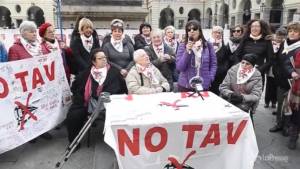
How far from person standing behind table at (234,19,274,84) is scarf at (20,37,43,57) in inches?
134

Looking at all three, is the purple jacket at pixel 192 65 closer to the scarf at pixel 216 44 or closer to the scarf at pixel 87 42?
the scarf at pixel 216 44

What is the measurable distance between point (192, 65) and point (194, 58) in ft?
0.38

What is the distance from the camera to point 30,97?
4.35 meters

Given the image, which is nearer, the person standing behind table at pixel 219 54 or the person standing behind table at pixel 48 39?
the person standing behind table at pixel 48 39

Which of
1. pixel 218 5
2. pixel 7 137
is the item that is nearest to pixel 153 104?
pixel 7 137

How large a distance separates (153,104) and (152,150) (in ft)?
2.11

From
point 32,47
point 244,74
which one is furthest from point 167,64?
point 32,47

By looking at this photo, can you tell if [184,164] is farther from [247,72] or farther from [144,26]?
[144,26]

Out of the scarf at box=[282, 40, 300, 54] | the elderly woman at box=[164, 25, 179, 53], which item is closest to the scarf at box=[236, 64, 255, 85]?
the scarf at box=[282, 40, 300, 54]

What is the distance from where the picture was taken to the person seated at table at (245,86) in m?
4.30

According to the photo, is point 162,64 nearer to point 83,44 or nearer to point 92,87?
point 92,87

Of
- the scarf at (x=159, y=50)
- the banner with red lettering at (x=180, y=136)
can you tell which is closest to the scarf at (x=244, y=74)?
the banner with red lettering at (x=180, y=136)

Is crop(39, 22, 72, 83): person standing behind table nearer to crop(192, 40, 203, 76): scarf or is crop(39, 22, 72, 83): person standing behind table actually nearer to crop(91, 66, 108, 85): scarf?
crop(91, 66, 108, 85): scarf

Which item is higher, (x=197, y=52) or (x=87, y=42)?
(x=87, y=42)
